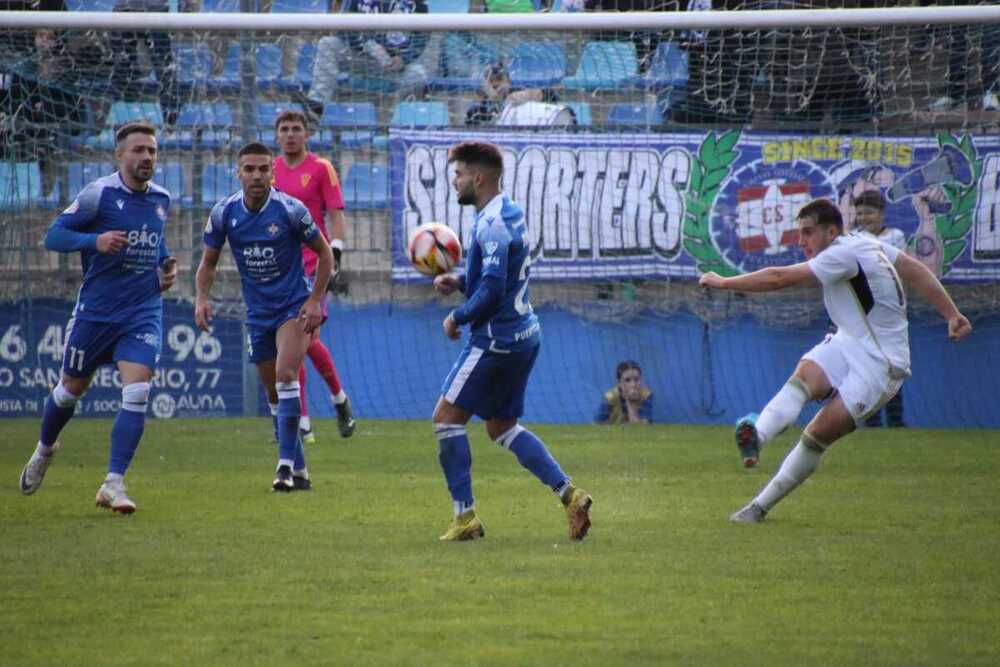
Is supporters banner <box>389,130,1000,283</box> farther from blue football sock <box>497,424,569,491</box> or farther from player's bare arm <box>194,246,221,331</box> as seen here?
blue football sock <box>497,424,569,491</box>

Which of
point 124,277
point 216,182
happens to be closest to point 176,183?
point 216,182

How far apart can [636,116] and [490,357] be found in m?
8.98

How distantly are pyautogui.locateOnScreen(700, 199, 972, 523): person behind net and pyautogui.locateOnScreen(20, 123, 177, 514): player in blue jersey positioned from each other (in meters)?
3.35

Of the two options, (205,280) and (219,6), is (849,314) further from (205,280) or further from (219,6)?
(219,6)

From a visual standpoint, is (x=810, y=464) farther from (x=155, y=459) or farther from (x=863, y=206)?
(x=155, y=459)

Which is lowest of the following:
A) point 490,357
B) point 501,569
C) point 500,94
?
point 501,569

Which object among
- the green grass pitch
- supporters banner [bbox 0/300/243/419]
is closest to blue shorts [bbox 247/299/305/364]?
the green grass pitch

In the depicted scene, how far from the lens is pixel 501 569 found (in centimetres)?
766

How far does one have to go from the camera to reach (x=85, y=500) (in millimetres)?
10383

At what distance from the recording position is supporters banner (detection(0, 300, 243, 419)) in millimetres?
16719

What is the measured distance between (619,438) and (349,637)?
351 inches

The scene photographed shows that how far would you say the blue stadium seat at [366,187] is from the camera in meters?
17.1

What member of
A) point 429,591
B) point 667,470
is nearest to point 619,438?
point 667,470

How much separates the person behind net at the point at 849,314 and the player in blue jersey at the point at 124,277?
11.0ft
